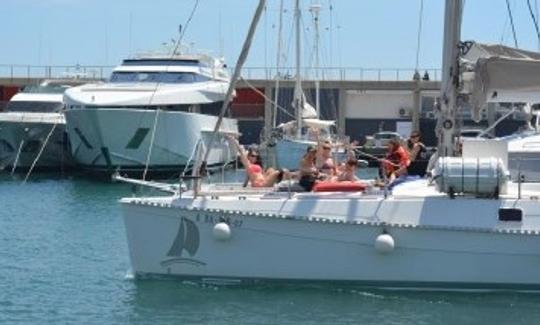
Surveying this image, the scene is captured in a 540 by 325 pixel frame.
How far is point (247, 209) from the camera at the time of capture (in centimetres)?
1455

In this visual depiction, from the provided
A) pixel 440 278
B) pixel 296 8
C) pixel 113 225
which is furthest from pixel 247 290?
pixel 296 8

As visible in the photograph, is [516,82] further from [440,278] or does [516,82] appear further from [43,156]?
[43,156]

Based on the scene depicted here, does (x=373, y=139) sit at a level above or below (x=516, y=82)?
below

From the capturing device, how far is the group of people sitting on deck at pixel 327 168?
15.3 metres

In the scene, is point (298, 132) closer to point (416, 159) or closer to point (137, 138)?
point (137, 138)

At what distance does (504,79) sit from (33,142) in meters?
33.4

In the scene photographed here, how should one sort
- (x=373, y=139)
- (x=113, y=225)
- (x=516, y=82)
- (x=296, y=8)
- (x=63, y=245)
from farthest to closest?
(x=373, y=139)
(x=296, y=8)
(x=113, y=225)
(x=63, y=245)
(x=516, y=82)

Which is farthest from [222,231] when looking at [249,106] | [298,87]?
[249,106]

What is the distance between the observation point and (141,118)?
40.4 metres

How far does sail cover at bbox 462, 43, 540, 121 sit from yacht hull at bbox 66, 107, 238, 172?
25033 mm

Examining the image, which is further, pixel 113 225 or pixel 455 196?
pixel 113 225

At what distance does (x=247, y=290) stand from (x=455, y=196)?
9.98 feet

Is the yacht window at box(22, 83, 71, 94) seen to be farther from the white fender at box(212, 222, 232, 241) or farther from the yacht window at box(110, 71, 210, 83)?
the white fender at box(212, 222, 232, 241)

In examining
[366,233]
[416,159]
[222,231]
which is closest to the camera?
[366,233]
